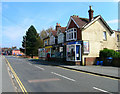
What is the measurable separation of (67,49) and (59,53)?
3.96m

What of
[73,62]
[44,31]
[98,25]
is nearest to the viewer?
[73,62]

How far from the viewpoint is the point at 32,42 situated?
55.1 metres

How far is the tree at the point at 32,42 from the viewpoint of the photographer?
52.3 meters

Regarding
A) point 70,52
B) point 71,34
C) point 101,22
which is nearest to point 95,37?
point 101,22

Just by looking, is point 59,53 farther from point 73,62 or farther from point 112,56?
point 112,56

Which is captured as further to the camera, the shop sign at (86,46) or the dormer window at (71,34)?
the dormer window at (71,34)

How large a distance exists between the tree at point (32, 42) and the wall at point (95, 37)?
3236 centimetres

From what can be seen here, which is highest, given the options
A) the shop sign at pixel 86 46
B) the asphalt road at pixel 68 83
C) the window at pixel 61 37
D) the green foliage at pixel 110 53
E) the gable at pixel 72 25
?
the gable at pixel 72 25

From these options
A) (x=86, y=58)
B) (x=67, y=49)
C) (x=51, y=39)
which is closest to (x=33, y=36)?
(x=51, y=39)

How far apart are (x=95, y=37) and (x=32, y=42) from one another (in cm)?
3755

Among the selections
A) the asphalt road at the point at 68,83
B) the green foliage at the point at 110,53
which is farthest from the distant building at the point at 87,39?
the asphalt road at the point at 68,83

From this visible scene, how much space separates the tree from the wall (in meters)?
32.4

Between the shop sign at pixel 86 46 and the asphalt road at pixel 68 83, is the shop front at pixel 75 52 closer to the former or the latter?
the shop sign at pixel 86 46

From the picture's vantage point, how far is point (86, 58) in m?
20.5
